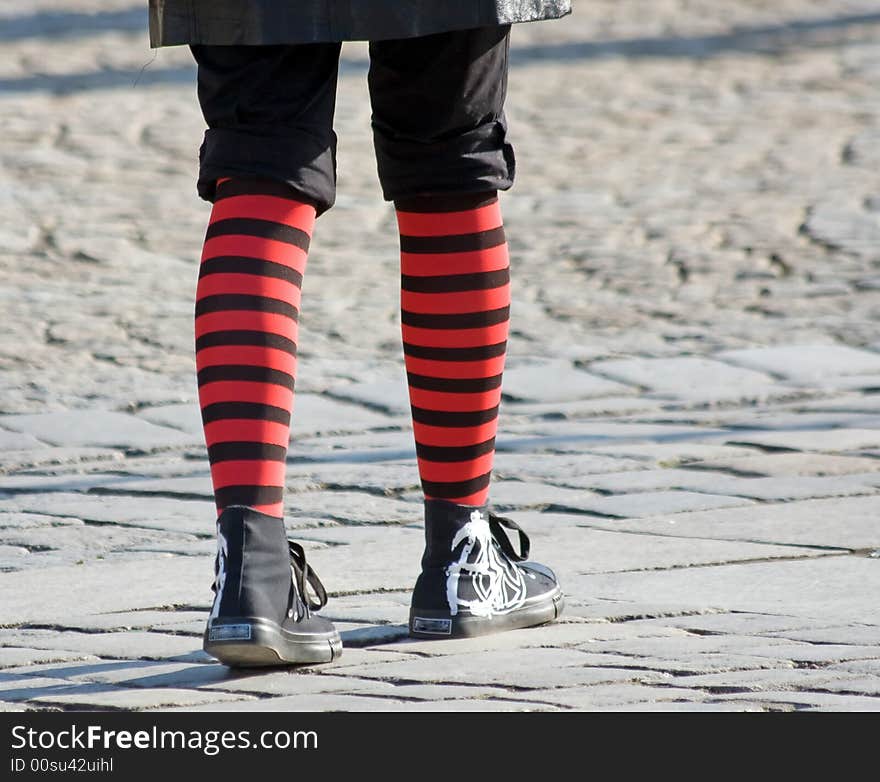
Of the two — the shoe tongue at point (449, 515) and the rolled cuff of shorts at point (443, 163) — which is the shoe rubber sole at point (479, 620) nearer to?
the shoe tongue at point (449, 515)

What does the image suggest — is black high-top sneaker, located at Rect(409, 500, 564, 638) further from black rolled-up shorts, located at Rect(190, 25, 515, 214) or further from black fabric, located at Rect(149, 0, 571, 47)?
black fabric, located at Rect(149, 0, 571, 47)

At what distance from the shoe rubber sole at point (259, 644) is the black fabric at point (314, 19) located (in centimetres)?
72

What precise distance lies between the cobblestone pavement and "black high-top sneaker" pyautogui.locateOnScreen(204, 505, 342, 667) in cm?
4

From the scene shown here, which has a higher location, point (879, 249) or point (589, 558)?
point (879, 249)

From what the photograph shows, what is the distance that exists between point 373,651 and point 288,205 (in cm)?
61

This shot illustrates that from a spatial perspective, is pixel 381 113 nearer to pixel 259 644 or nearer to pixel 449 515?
pixel 449 515

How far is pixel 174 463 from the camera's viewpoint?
12.9 feet

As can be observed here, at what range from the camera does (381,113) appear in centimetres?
249

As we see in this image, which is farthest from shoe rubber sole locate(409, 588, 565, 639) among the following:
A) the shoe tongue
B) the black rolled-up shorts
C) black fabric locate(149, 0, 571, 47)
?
black fabric locate(149, 0, 571, 47)

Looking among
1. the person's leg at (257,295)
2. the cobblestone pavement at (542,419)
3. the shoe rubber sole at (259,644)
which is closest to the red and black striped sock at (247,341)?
the person's leg at (257,295)

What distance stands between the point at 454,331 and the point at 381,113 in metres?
0.32

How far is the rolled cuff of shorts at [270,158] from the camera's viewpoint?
7.63 feet
